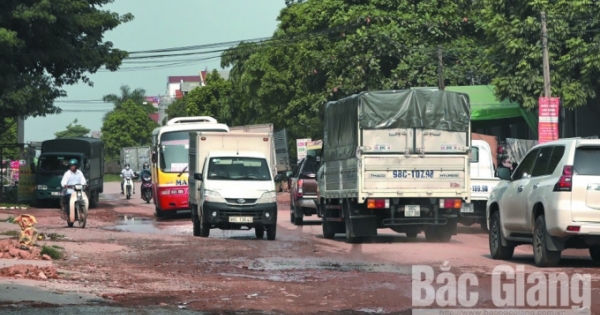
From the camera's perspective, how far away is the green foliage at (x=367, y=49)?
48188 millimetres

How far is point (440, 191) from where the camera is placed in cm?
2142

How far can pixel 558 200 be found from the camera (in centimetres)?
1481

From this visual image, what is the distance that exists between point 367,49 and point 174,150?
52.9 feet

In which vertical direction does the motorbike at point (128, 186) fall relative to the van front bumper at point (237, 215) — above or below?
above

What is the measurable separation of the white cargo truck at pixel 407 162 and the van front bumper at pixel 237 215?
2.14 meters

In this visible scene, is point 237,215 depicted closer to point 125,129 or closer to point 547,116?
point 547,116

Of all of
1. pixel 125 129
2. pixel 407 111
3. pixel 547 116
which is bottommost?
pixel 407 111

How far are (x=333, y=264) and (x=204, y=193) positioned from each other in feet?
25.8

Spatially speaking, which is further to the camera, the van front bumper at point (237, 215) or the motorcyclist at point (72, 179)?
the motorcyclist at point (72, 179)

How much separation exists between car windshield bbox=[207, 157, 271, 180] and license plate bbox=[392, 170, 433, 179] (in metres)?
4.04

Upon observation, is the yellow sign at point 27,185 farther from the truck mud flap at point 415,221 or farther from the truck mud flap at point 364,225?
the truck mud flap at point 415,221

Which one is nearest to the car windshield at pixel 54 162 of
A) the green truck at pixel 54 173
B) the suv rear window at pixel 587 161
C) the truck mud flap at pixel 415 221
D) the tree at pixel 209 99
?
the green truck at pixel 54 173

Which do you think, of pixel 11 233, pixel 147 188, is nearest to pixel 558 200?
pixel 11 233

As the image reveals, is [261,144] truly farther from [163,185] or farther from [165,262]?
[165,262]
